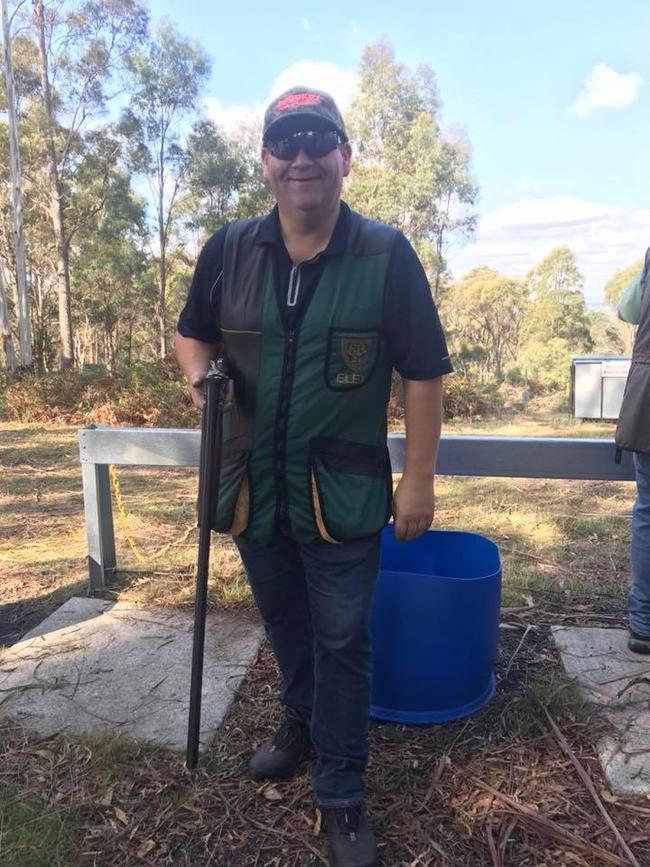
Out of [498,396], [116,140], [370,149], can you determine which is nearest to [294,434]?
[498,396]

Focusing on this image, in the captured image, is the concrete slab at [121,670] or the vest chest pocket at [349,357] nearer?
the vest chest pocket at [349,357]

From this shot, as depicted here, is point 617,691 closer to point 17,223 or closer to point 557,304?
point 17,223

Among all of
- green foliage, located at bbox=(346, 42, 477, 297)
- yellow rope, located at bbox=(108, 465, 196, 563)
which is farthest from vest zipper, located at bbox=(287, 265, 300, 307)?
green foliage, located at bbox=(346, 42, 477, 297)

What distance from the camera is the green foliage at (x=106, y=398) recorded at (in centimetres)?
1266

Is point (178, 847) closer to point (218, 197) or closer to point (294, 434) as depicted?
point (294, 434)

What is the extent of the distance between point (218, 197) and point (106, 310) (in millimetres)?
12145

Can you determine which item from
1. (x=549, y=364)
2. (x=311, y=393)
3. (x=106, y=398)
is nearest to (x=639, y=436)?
(x=311, y=393)

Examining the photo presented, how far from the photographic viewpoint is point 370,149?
115 ft

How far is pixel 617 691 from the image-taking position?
2672 millimetres

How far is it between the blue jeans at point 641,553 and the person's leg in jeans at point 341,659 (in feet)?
4.80

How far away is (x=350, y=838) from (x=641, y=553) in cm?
171

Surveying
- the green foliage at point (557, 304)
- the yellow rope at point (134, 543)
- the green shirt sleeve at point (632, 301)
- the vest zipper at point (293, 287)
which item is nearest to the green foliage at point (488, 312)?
the green foliage at point (557, 304)

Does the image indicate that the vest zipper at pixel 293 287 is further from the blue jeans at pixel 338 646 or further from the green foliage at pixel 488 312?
the green foliage at pixel 488 312

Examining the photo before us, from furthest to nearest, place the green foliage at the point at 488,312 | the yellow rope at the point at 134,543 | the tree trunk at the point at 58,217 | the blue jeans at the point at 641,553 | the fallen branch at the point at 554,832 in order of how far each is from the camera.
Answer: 1. the green foliage at the point at 488,312
2. the tree trunk at the point at 58,217
3. the yellow rope at the point at 134,543
4. the blue jeans at the point at 641,553
5. the fallen branch at the point at 554,832
